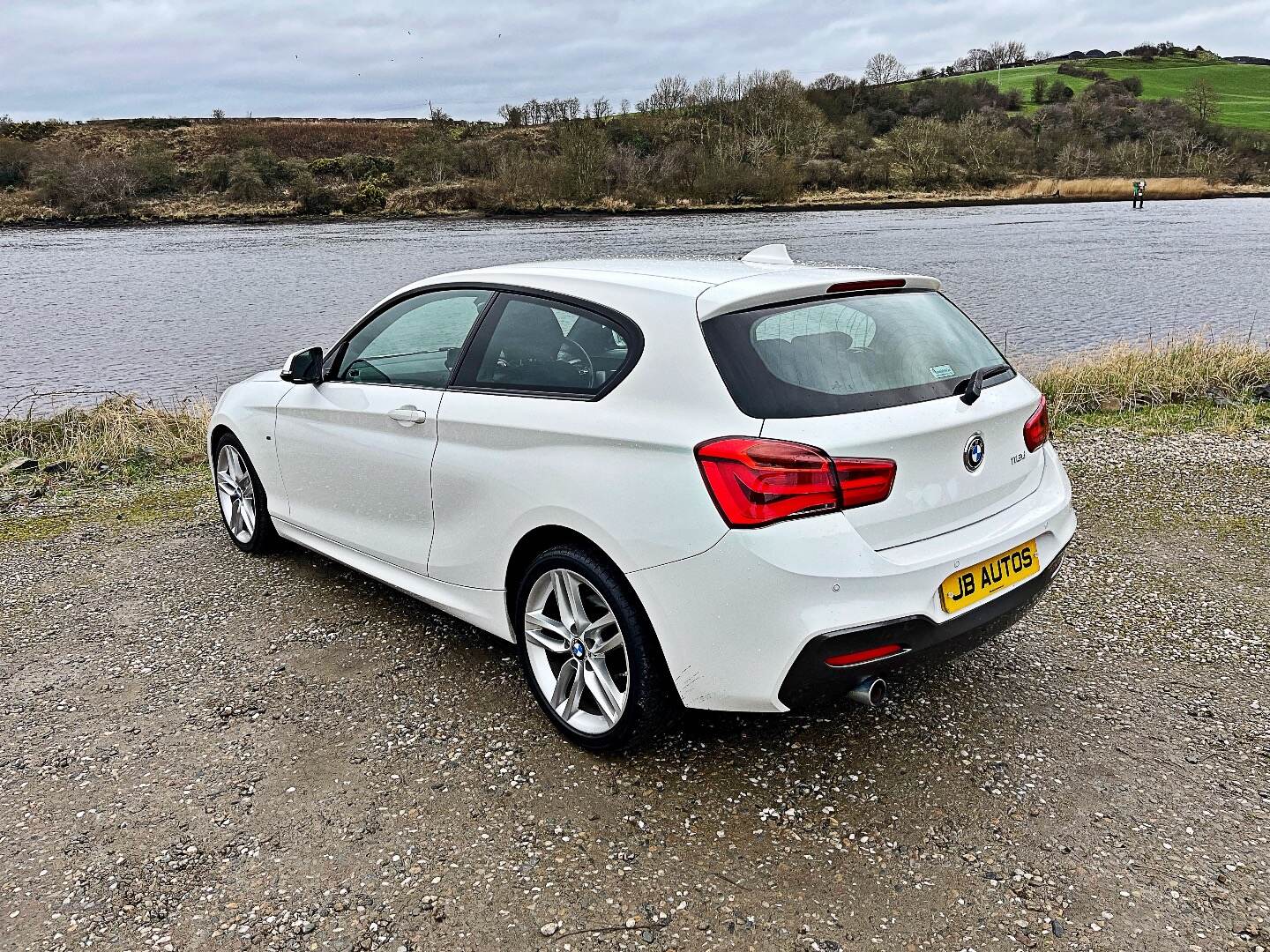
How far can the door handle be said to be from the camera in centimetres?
371

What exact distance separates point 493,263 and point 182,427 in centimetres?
2202

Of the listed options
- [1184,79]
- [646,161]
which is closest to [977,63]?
[1184,79]

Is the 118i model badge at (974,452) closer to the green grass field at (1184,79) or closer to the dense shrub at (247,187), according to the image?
the dense shrub at (247,187)

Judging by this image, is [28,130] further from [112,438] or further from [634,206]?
[112,438]

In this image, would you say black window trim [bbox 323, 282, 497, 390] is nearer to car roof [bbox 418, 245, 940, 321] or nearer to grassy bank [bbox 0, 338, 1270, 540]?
car roof [bbox 418, 245, 940, 321]

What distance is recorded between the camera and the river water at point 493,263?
17453mm

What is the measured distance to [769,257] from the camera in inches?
147

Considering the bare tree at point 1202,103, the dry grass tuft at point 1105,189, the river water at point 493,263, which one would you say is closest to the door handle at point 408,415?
the river water at point 493,263

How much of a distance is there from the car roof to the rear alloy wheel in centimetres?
90

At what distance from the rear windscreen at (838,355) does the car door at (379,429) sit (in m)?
1.30

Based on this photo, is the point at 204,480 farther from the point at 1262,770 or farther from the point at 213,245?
the point at 213,245

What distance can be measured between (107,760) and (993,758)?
10.0ft

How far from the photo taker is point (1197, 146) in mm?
75375

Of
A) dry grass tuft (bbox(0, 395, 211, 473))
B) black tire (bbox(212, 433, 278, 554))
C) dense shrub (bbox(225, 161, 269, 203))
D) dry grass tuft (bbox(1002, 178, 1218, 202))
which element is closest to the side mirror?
black tire (bbox(212, 433, 278, 554))
